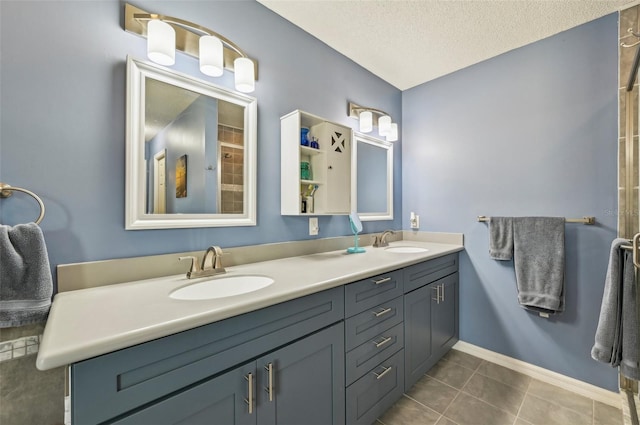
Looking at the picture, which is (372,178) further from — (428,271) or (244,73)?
(244,73)

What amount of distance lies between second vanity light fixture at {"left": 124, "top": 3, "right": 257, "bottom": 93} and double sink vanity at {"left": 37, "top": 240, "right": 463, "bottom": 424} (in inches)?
38.2

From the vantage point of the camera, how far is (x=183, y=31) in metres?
1.25

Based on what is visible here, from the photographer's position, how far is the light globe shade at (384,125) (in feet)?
7.38

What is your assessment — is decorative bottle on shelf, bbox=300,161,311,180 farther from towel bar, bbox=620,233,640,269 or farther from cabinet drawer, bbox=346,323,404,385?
towel bar, bbox=620,233,640,269

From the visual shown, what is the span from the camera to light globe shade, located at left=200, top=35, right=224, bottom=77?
124cm

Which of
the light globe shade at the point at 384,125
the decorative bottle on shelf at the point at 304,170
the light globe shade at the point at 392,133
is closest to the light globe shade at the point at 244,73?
the decorative bottle on shelf at the point at 304,170

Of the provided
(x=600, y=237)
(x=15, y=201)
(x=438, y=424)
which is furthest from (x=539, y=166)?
(x=15, y=201)

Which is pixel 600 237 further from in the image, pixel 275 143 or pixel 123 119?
pixel 123 119

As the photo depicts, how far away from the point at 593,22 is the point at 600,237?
53.0 inches

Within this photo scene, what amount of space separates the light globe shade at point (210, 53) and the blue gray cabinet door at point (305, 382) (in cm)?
128

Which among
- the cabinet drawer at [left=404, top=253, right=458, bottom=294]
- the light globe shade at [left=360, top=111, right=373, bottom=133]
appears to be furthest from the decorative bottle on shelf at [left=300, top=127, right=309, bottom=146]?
the cabinet drawer at [left=404, top=253, right=458, bottom=294]

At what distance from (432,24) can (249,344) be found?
2089 mm

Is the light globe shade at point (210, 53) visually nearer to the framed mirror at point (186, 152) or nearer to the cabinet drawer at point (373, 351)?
the framed mirror at point (186, 152)

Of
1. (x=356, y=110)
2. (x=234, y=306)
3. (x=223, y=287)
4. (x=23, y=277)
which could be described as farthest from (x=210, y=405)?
(x=356, y=110)
